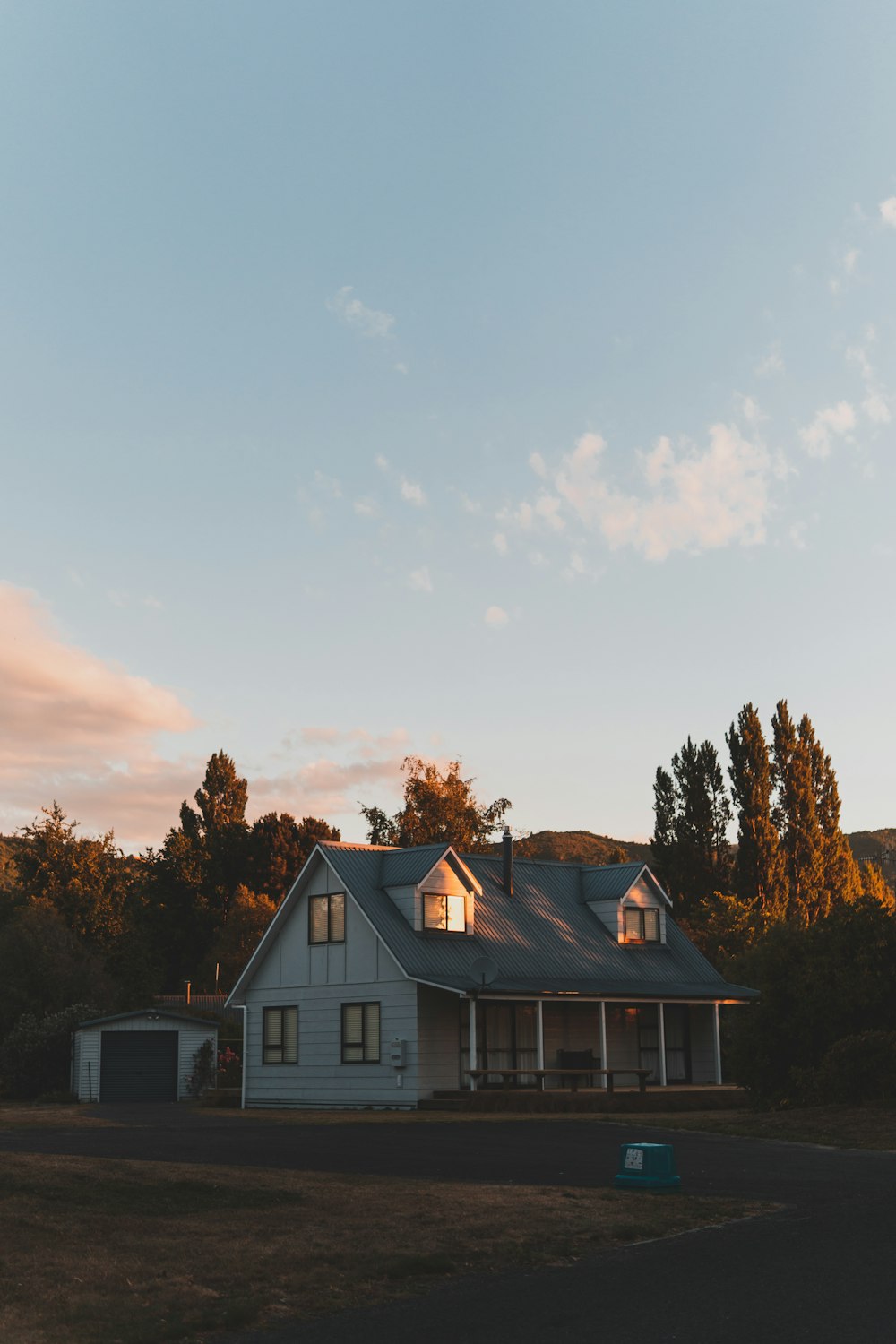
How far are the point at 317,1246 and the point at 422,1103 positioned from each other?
25769mm

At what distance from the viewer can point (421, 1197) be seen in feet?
44.5

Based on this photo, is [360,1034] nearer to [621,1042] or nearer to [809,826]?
[621,1042]

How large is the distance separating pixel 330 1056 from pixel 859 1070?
1680cm

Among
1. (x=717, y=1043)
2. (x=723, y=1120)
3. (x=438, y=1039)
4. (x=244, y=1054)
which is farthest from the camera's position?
(x=717, y=1043)

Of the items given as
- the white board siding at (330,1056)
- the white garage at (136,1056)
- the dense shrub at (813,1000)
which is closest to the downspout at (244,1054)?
the white board siding at (330,1056)

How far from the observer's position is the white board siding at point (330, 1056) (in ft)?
119

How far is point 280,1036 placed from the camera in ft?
133

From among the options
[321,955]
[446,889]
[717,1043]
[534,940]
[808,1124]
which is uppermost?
[446,889]

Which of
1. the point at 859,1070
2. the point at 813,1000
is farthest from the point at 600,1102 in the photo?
the point at 859,1070

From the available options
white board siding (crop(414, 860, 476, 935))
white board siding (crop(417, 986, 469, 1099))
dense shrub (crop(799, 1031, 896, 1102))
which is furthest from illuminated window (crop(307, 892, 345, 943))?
dense shrub (crop(799, 1031, 896, 1102))

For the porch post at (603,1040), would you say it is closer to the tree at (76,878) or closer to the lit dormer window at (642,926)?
the lit dormer window at (642,926)

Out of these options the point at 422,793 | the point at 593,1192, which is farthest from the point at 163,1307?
the point at 422,793

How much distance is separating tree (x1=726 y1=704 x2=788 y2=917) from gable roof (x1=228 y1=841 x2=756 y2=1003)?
64.8 feet

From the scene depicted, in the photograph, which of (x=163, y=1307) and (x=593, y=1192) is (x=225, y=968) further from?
(x=163, y=1307)
